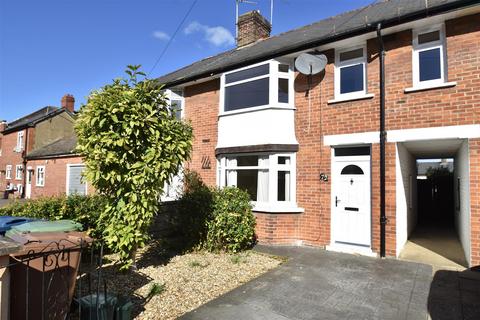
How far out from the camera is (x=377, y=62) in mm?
7355

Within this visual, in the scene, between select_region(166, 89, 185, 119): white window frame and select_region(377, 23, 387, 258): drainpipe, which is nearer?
select_region(377, 23, 387, 258): drainpipe

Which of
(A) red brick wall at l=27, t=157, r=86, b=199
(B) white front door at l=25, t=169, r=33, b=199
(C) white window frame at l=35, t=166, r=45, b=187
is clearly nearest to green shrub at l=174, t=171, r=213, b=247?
(A) red brick wall at l=27, t=157, r=86, b=199

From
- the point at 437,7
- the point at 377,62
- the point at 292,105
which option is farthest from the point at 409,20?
the point at 292,105

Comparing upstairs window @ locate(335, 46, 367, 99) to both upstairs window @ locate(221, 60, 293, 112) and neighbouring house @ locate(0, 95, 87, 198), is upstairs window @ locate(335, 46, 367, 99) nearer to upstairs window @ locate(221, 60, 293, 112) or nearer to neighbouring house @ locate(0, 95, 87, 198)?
upstairs window @ locate(221, 60, 293, 112)

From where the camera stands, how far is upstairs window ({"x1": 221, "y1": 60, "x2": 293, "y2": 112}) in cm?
868

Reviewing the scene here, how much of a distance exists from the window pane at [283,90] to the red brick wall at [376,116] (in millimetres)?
318

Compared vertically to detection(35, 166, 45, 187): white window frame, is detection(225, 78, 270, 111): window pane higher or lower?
higher

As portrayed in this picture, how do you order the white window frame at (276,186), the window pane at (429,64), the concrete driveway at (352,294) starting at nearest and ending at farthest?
the concrete driveway at (352,294)
the window pane at (429,64)
the white window frame at (276,186)

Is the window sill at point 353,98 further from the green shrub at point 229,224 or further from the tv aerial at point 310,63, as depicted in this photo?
the green shrub at point 229,224

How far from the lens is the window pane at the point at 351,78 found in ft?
25.5

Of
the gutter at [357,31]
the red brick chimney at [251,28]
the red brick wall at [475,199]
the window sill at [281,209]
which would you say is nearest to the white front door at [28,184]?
the red brick chimney at [251,28]

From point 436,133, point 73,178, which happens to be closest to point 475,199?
point 436,133

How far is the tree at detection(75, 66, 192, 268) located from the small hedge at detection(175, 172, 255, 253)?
1703 mm

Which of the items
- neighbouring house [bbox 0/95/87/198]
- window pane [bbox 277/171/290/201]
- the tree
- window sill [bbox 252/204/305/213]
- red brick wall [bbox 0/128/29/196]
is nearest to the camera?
the tree
